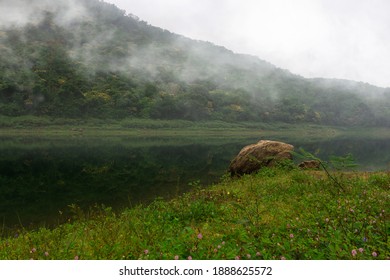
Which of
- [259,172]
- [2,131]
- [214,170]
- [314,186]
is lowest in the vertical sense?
[2,131]

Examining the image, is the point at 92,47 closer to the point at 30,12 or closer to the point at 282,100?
the point at 30,12

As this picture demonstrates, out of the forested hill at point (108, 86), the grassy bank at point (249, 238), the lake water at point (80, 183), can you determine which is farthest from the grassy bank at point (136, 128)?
the grassy bank at point (249, 238)

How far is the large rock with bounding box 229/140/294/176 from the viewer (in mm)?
24203

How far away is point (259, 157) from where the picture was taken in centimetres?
2488

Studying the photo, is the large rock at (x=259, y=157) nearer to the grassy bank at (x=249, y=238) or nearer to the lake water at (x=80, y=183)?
the lake water at (x=80, y=183)

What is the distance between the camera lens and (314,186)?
1339cm

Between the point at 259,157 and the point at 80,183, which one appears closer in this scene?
the point at 80,183

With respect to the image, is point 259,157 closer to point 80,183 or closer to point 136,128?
point 80,183

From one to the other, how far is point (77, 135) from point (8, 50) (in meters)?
77.6

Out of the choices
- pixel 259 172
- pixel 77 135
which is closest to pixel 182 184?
pixel 259 172

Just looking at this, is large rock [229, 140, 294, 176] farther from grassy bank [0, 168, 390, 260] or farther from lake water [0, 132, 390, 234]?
grassy bank [0, 168, 390, 260]

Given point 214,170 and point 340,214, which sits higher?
point 340,214

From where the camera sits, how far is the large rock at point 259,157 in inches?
953

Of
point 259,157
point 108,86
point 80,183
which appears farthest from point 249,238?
point 108,86
